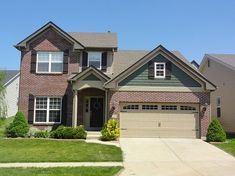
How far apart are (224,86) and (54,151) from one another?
57.3 feet

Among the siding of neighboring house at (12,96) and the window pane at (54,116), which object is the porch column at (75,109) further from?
the siding of neighboring house at (12,96)

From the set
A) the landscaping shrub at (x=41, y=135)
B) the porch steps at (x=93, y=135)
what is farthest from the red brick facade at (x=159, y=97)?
the landscaping shrub at (x=41, y=135)

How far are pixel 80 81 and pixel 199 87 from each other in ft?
26.4

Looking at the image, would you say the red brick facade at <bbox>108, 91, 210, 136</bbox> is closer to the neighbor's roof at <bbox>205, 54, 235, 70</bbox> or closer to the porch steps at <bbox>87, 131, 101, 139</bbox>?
the porch steps at <bbox>87, 131, 101, 139</bbox>

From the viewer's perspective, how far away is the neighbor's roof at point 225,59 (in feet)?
93.2

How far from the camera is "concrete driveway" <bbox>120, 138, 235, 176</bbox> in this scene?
1345 cm

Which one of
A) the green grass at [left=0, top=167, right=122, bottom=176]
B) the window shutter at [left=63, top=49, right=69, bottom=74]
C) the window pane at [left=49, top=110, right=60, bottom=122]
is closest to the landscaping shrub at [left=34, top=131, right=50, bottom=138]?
the window pane at [left=49, top=110, right=60, bottom=122]

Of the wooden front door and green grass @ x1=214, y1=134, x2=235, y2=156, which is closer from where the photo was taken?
green grass @ x1=214, y1=134, x2=235, y2=156

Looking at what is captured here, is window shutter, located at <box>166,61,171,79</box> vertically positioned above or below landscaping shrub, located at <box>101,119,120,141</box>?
above

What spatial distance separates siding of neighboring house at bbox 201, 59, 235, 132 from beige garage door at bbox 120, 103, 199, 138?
632cm

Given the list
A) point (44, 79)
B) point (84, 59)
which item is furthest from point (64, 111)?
point (84, 59)

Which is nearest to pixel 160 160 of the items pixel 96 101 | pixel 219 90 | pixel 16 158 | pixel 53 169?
pixel 53 169

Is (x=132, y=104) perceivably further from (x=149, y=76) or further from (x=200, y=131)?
(x=200, y=131)

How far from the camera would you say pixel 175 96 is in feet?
76.0
